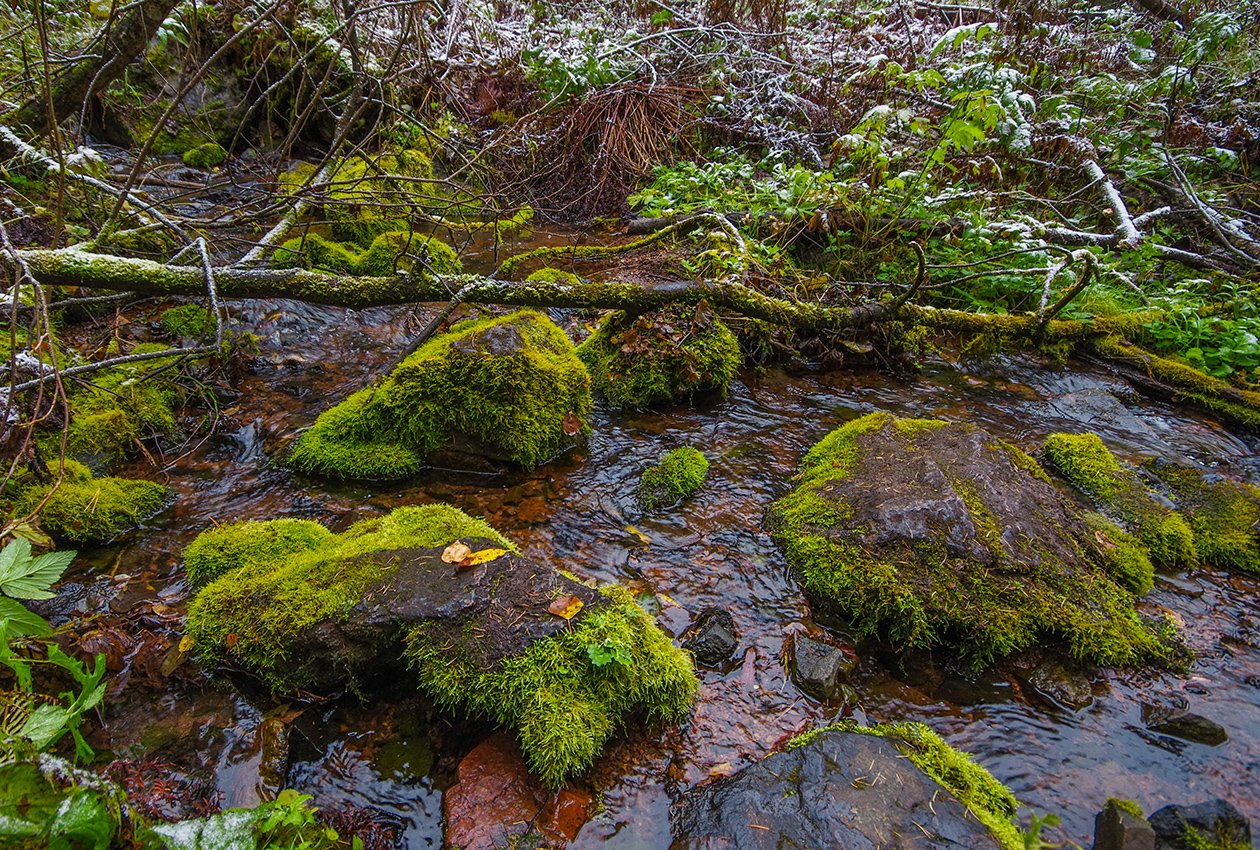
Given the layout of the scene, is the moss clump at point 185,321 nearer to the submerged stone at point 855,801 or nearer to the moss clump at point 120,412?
the moss clump at point 120,412

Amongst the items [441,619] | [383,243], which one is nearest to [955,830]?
[441,619]

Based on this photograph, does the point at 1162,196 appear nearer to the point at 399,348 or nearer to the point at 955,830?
the point at 955,830

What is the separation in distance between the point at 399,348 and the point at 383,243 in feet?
4.91

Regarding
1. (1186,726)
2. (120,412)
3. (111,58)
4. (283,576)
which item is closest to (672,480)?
(283,576)

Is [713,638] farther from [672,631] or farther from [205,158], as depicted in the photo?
[205,158]

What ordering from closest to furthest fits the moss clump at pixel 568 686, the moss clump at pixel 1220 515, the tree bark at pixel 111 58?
the moss clump at pixel 568 686
the moss clump at pixel 1220 515
the tree bark at pixel 111 58

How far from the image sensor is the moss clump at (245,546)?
3039mm

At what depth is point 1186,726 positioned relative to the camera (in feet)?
8.43

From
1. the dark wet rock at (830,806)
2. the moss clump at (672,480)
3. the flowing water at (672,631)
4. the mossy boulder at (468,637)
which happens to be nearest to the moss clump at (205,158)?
the flowing water at (672,631)

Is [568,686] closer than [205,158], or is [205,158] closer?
[568,686]

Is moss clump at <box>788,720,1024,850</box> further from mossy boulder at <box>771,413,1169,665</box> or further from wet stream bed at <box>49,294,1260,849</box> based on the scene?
mossy boulder at <box>771,413,1169,665</box>

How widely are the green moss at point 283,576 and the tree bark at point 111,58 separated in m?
3.10

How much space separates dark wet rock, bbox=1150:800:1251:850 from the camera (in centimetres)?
197

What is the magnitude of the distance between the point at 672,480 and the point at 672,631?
3.88 ft
